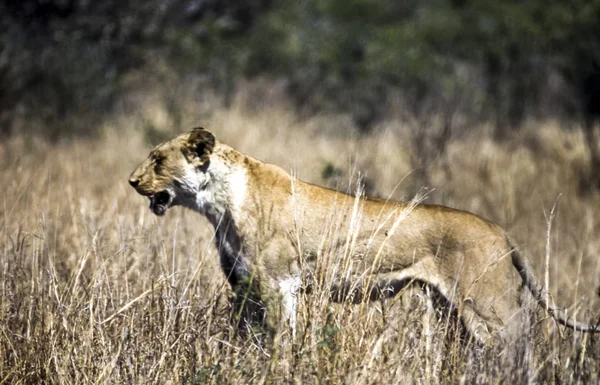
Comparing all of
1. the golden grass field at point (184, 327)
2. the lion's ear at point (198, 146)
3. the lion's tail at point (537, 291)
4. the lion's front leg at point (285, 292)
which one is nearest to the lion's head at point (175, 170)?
the lion's ear at point (198, 146)

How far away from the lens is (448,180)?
10656mm

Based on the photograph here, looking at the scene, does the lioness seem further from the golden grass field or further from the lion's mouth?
the golden grass field

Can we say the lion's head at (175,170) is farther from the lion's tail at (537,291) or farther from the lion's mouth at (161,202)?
the lion's tail at (537,291)

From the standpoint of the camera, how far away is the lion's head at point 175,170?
5379 millimetres

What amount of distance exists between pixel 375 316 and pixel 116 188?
175 inches

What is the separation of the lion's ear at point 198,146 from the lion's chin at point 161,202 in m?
0.28

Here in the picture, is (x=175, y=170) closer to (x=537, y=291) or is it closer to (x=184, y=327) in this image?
(x=184, y=327)

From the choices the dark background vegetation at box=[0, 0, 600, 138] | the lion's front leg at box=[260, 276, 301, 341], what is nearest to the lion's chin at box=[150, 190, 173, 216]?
the lion's front leg at box=[260, 276, 301, 341]

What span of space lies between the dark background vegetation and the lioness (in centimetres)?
802

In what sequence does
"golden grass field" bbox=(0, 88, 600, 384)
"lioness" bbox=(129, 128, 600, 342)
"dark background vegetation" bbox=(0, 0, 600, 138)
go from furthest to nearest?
"dark background vegetation" bbox=(0, 0, 600, 138) < "lioness" bbox=(129, 128, 600, 342) < "golden grass field" bbox=(0, 88, 600, 384)

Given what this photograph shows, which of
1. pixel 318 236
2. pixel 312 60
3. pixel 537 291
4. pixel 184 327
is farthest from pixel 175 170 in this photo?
pixel 312 60

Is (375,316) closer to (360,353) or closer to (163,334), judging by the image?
(360,353)

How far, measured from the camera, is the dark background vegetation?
1423cm

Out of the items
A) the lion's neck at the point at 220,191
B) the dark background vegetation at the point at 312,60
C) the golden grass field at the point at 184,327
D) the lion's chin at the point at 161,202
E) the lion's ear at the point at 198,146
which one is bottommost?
the golden grass field at the point at 184,327
